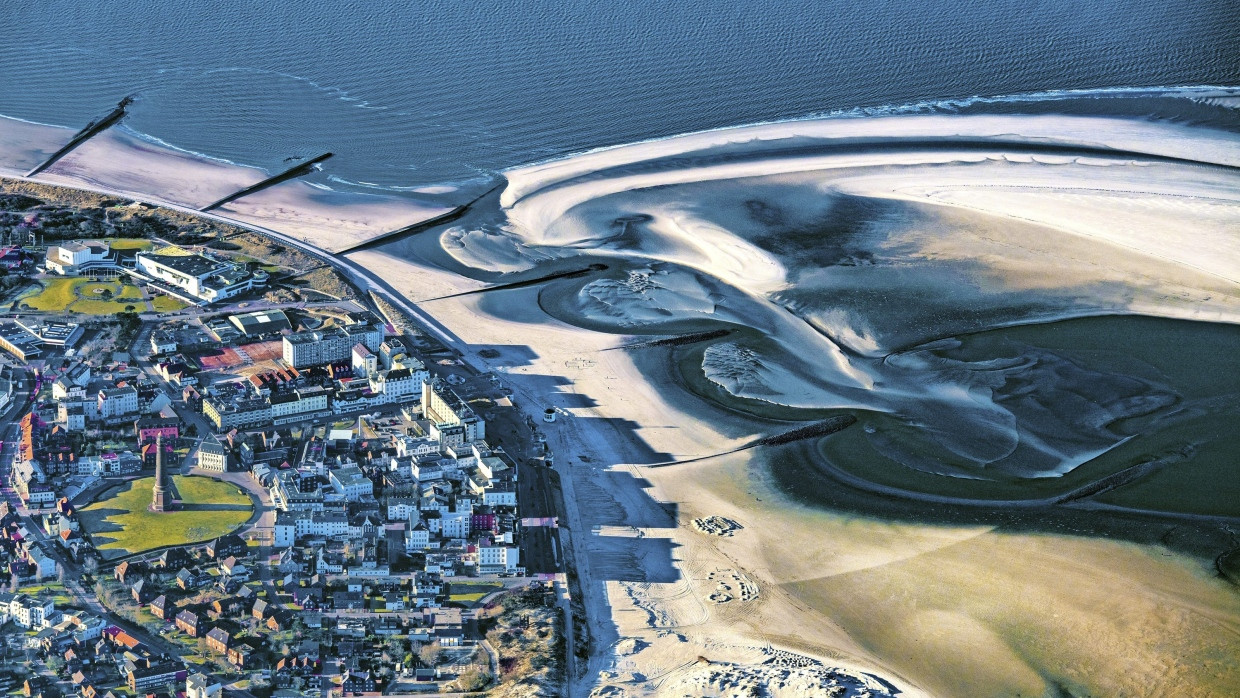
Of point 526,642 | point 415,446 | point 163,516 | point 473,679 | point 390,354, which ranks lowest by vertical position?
point 473,679

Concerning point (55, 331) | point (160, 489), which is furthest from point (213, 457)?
point (55, 331)

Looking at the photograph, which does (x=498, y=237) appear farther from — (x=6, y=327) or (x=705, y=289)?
(x=6, y=327)

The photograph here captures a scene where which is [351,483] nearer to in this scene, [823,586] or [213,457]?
[213,457]

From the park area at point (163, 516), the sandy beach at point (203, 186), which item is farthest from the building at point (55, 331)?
the sandy beach at point (203, 186)

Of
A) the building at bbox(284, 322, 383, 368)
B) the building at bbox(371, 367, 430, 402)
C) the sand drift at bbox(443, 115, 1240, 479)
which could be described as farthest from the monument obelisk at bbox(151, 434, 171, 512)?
the sand drift at bbox(443, 115, 1240, 479)

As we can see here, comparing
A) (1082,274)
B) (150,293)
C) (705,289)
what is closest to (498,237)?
(705,289)
